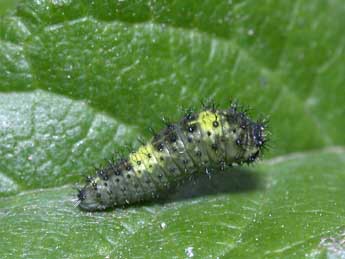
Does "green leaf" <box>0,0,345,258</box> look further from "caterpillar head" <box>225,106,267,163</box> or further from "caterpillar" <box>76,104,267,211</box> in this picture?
"caterpillar head" <box>225,106,267,163</box>

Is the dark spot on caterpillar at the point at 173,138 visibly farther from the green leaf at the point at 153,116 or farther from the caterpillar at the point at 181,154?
the green leaf at the point at 153,116

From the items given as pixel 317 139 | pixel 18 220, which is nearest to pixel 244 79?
pixel 317 139

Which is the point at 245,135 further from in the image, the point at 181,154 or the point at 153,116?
the point at 153,116

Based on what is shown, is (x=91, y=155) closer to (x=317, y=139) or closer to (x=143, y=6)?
(x=143, y=6)

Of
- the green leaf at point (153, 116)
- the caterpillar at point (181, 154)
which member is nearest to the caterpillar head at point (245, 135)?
the caterpillar at point (181, 154)

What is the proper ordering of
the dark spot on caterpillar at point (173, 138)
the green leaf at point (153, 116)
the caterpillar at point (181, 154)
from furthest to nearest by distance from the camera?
1. the dark spot on caterpillar at point (173, 138)
2. the caterpillar at point (181, 154)
3. the green leaf at point (153, 116)

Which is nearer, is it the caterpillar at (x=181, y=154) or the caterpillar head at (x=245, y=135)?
the caterpillar at (x=181, y=154)

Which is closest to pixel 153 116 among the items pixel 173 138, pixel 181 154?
pixel 173 138
